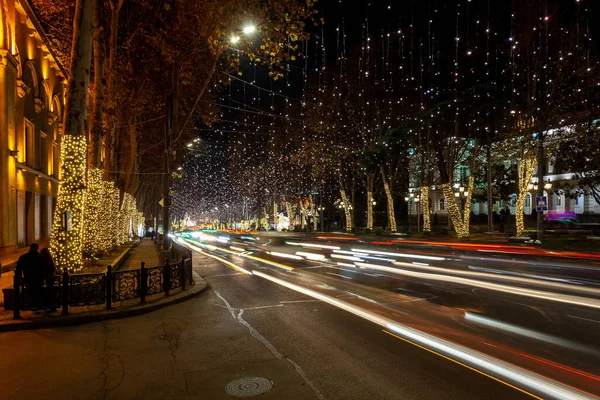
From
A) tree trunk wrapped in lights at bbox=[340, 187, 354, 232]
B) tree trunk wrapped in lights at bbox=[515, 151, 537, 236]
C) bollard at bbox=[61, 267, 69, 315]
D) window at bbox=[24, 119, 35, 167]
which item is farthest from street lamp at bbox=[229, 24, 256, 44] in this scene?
tree trunk wrapped in lights at bbox=[340, 187, 354, 232]

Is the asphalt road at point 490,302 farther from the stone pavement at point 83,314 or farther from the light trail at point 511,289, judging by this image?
the stone pavement at point 83,314

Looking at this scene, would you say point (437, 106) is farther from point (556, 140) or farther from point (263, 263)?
point (263, 263)

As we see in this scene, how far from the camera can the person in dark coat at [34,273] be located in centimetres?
865

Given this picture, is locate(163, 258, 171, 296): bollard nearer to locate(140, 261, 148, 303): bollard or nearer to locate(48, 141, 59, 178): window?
locate(140, 261, 148, 303): bollard

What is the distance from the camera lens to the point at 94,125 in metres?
15.6

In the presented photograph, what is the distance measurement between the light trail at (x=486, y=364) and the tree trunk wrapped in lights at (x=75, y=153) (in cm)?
857

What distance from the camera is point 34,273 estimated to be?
28.4ft

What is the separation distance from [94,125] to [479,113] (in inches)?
982

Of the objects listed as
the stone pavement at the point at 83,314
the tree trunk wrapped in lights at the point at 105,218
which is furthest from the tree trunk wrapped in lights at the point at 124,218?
the stone pavement at the point at 83,314

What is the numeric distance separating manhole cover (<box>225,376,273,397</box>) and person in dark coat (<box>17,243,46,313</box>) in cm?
581

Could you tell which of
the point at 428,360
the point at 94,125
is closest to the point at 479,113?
the point at 94,125

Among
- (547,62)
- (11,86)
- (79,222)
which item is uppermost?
(547,62)

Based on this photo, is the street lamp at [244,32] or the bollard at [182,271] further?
the street lamp at [244,32]

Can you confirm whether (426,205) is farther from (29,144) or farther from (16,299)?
(16,299)
